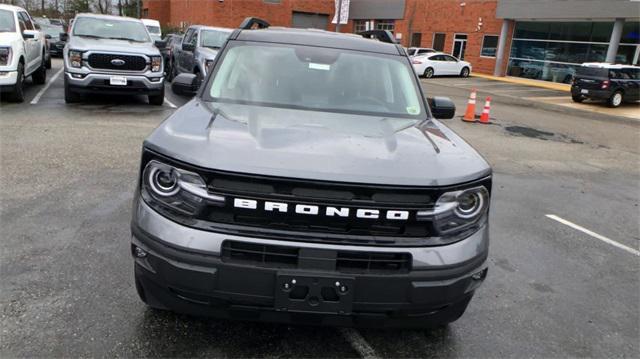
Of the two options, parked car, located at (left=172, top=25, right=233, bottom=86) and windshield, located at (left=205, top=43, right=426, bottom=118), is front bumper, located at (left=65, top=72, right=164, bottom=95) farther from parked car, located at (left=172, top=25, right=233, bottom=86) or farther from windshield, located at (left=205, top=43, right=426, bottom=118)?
windshield, located at (left=205, top=43, right=426, bottom=118)

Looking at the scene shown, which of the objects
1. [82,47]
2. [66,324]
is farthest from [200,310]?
[82,47]

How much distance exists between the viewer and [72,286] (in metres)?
3.43

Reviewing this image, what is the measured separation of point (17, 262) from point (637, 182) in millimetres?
8783

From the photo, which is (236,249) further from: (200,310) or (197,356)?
(197,356)

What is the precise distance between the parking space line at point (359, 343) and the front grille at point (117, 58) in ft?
29.2

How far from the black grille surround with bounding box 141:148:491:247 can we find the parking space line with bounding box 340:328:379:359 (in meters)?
0.82

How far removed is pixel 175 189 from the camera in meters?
2.45

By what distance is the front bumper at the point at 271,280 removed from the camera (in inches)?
90.7

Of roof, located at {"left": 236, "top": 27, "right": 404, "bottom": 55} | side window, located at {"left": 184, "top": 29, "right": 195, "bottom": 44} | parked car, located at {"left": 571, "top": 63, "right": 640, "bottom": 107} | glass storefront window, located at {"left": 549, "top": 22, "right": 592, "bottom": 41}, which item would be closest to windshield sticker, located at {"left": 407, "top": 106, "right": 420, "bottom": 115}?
roof, located at {"left": 236, "top": 27, "right": 404, "bottom": 55}

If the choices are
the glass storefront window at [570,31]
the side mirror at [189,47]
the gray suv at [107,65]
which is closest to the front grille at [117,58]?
the gray suv at [107,65]

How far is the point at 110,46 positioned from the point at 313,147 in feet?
30.2

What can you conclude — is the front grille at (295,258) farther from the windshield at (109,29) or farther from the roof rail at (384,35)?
the windshield at (109,29)

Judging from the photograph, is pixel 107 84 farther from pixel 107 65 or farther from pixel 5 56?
pixel 5 56

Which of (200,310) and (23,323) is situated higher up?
(200,310)
